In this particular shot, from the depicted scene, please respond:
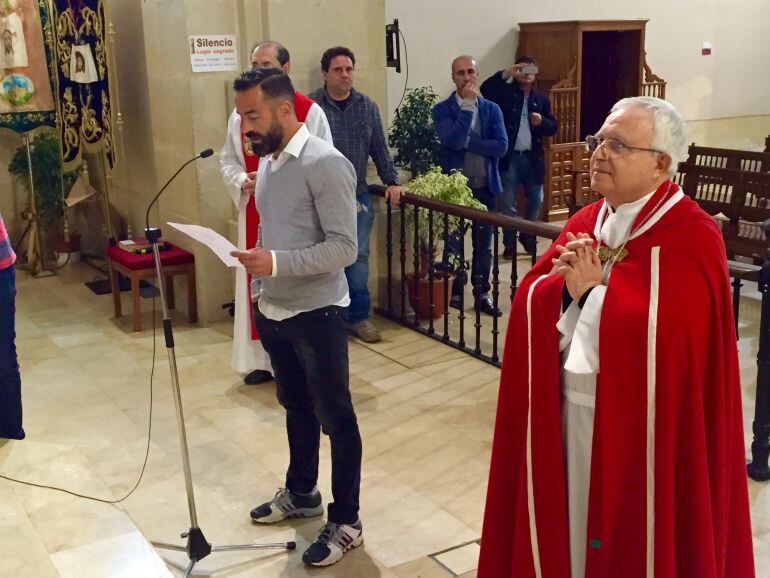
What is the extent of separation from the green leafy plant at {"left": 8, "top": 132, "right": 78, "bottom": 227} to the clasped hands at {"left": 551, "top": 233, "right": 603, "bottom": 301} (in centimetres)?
587

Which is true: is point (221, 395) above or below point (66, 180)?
below

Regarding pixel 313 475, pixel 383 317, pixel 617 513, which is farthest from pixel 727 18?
pixel 617 513

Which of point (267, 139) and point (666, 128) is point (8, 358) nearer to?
point (267, 139)

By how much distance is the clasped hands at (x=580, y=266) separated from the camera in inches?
85.9

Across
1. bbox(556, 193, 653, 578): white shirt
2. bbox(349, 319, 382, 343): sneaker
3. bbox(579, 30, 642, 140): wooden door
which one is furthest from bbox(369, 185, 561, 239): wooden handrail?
bbox(579, 30, 642, 140): wooden door

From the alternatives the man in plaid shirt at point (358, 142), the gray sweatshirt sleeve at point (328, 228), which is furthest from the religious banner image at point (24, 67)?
the gray sweatshirt sleeve at point (328, 228)

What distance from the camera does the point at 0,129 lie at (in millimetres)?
7434

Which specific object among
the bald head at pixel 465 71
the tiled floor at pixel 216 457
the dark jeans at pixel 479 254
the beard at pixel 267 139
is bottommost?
the tiled floor at pixel 216 457

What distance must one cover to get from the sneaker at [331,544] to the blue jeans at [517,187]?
12.9ft

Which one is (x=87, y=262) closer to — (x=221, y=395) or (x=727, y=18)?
(x=221, y=395)

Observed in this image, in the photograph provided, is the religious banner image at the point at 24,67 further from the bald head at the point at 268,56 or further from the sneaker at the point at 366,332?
the bald head at the point at 268,56

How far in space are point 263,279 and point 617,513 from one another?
1.35 metres

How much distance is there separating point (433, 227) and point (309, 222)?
2826 millimetres

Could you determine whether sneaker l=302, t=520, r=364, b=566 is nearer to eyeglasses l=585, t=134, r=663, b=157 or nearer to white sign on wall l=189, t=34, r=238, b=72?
eyeglasses l=585, t=134, r=663, b=157
